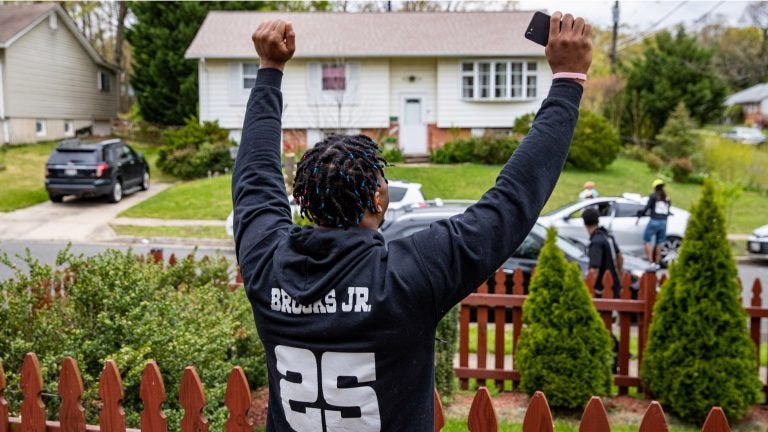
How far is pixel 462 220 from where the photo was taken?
1752mm

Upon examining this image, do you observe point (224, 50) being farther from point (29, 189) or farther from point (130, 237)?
point (130, 237)

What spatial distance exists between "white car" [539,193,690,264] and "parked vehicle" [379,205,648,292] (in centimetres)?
Result: 369

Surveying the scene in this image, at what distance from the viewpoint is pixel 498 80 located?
2989 cm

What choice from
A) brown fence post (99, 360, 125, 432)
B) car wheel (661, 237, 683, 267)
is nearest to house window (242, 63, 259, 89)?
car wheel (661, 237, 683, 267)

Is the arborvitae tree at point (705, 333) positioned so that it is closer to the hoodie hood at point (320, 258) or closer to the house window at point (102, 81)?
the hoodie hood at point (320, 258)

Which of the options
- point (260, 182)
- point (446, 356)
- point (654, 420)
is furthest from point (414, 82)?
point (260, 182)

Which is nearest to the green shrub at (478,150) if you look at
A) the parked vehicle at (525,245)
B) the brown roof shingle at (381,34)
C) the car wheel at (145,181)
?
the brown roof shingle at (381,34)

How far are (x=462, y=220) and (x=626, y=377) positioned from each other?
5.41 m

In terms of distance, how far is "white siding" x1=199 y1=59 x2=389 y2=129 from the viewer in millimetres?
29609

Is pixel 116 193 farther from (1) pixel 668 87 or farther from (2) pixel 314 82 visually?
(1) pixel 668 87

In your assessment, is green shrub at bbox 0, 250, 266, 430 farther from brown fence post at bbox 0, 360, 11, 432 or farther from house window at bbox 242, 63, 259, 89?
house window at bbox 242, 63, 259, 89

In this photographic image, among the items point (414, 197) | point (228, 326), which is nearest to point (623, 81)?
point (414, 197)

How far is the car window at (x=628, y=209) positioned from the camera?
14914 mm

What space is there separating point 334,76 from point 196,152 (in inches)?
255
